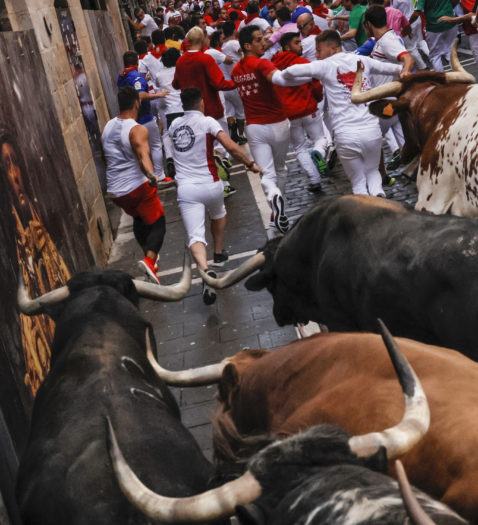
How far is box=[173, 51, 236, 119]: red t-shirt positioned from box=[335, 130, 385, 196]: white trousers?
3592 millimetres

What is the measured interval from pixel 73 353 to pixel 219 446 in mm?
1605

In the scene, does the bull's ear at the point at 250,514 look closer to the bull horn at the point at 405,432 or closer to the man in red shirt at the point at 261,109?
the bull horn at the point at 405,432

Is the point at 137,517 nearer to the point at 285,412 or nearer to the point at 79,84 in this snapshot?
the point at 285,412

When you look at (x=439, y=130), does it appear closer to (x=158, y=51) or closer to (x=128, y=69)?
(x=128, y=69)

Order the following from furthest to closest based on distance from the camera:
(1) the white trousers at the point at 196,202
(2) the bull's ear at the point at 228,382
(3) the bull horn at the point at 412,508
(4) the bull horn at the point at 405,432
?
(1) the white trousers at the point at 196,202, (2) the bull's ear at the point at 228,382, (4) the bull horn at the point at 405,432, (3) the bull horn at the point at 412,508

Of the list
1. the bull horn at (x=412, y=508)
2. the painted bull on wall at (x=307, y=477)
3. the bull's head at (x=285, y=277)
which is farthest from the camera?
the bull's head at (x=285, y=277)

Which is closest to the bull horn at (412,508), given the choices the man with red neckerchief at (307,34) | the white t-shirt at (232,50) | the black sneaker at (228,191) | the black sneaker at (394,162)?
the black sneaker at (394,162)

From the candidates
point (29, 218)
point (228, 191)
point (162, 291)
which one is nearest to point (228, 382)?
point (162, 291)

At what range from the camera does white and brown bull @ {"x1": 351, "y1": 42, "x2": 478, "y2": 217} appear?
6.13 m

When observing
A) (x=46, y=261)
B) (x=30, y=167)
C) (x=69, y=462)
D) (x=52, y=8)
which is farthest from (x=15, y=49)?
(x=69, y=462)

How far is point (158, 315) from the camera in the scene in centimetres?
876

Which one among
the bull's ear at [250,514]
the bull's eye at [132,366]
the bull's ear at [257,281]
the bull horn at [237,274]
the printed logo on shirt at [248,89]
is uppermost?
the bull's ear at [250,514]

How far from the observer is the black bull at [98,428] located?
343 cm

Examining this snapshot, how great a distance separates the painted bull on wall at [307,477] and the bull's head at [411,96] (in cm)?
515
